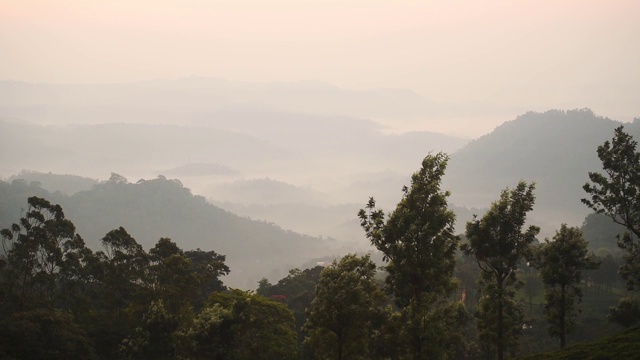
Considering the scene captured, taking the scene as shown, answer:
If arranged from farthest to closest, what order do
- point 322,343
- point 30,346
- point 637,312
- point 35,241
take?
point 35,241 → point 637,312 → point 30,346 → point 322,343

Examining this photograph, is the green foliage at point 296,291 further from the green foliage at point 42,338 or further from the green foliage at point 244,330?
the green foliage at point 42,338

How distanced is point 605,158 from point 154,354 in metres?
38.8

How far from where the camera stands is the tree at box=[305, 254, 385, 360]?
3356cm

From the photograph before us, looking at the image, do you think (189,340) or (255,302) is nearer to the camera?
(189,340)

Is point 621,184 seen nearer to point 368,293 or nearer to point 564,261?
point 564,261

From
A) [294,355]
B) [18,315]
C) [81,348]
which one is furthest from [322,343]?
[18,315]

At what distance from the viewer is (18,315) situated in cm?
4112

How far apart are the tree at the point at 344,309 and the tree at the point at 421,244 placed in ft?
5.79

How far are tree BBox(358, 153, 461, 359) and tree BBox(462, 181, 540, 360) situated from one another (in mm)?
3459

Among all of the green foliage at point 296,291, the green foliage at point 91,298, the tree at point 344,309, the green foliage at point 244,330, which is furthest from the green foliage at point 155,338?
the green foliage at point 296,291

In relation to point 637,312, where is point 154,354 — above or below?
below

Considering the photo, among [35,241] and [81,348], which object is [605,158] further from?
[35,241]

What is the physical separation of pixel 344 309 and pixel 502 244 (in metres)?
12.6

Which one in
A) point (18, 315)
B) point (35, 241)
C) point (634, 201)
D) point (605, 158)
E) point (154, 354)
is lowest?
point (154, 354)
